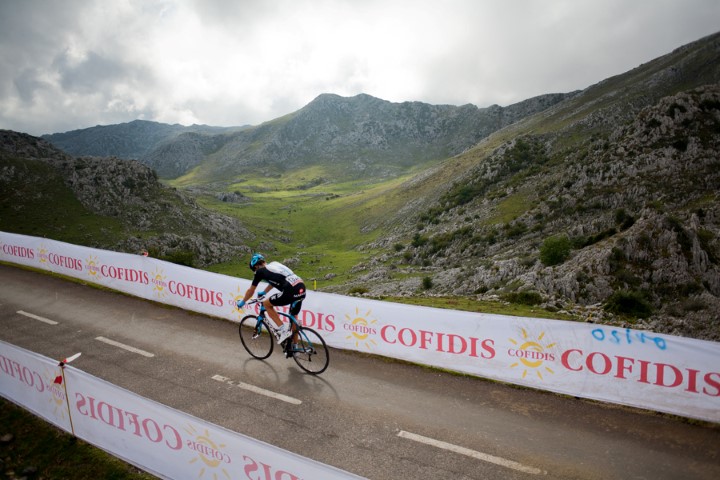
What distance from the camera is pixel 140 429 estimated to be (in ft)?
28.5

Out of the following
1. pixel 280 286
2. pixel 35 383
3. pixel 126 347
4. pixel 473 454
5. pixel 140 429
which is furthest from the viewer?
pixel 126 347

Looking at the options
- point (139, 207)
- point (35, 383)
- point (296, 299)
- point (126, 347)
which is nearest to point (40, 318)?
point (126, 347)

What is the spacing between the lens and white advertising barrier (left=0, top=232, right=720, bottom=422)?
32.6 feet

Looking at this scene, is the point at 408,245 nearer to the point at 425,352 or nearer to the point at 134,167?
the point at 425,352

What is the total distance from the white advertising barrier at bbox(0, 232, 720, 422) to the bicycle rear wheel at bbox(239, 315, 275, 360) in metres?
1.72

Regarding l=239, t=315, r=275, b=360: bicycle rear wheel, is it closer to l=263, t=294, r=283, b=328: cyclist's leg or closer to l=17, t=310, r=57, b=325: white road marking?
l=263, t=294, r=283, b=328: cyclist's leg

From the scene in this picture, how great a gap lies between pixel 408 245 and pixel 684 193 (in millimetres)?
35529

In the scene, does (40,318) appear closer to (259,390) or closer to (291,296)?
(259,390)

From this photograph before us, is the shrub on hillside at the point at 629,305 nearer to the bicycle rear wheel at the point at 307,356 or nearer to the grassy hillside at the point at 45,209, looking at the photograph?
the bicycle rear wheel at the point at 307,356

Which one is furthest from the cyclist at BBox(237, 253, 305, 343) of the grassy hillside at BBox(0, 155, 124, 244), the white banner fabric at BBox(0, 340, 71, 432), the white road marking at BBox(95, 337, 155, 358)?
the grassy hillside at BBox(0, 155, 124, 244)

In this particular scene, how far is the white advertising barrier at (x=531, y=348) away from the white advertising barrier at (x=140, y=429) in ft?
23.3

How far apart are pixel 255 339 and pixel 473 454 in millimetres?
8492

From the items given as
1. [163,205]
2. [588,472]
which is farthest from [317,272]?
[588,472]

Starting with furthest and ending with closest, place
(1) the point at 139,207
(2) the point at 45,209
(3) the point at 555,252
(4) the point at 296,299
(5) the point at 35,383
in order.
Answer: (1) the point at 139,207
(2) the point at 45,209
(3) the point at 555,252
(4) the point at 296,299
(5) the point at 35,383
